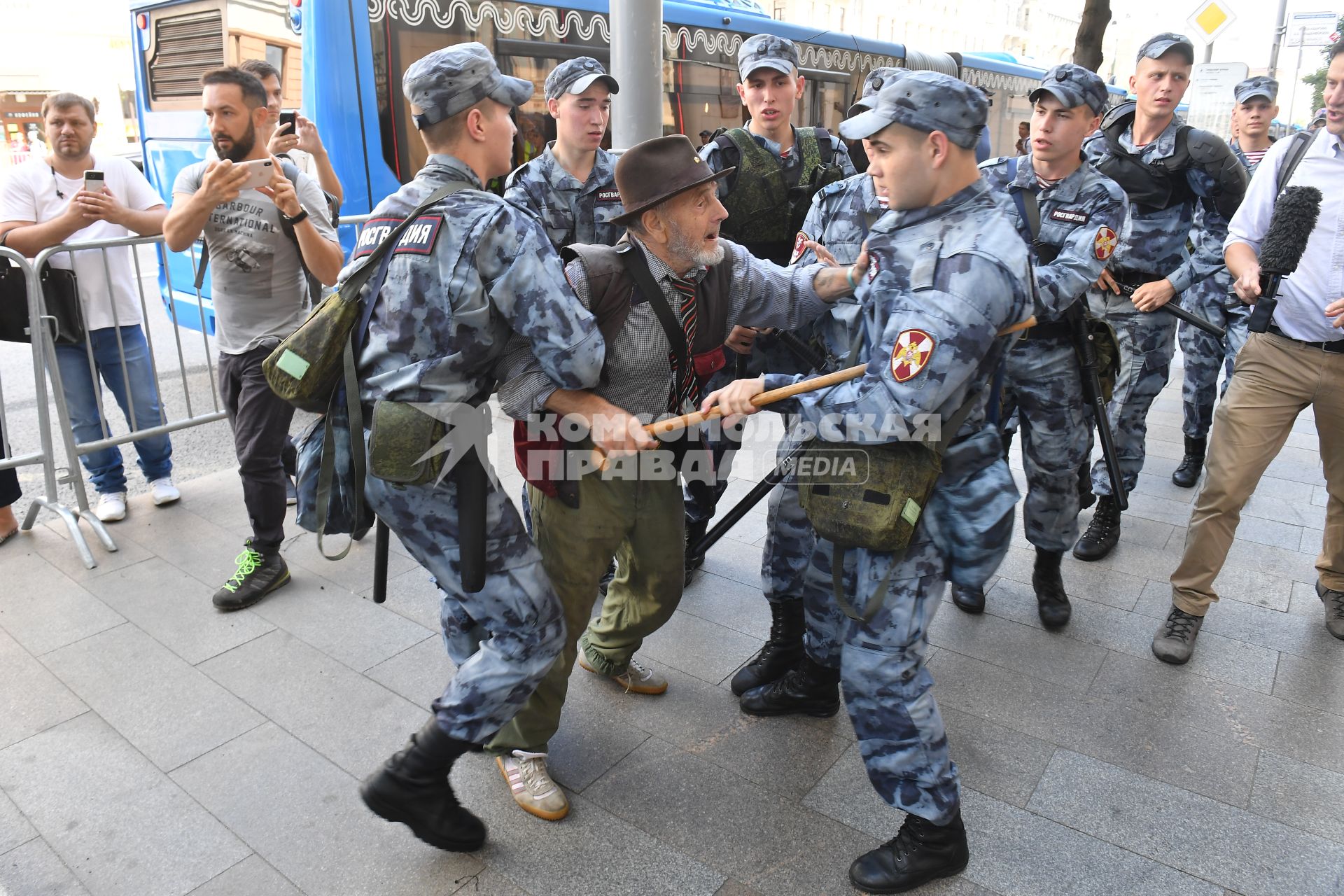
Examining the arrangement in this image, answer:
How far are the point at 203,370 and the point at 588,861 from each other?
661 centimetres

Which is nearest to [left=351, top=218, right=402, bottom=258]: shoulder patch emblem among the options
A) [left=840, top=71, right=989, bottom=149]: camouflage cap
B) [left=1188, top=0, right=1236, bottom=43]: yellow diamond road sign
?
[left=840, top=71, right=989, bottom=149]: camouflage cap

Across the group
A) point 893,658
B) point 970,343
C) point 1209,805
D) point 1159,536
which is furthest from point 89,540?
point 1159,536

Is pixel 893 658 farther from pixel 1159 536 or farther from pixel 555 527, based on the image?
pixel 1159 536

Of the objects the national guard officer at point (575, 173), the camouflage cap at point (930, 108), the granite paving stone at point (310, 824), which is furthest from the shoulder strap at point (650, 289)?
the national guard officer at point (575, 173)

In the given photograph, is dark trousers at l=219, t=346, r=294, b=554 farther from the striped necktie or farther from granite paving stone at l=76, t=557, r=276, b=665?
the striped necktie

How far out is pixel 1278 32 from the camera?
15219 mm

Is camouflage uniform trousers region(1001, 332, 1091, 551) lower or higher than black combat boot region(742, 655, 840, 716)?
higher

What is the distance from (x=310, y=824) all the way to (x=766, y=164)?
3.07 meters

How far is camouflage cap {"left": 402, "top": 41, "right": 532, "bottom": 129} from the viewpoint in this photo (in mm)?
2162

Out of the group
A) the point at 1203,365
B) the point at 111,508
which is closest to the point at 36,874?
the point at 111,508

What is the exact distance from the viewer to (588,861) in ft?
7.82

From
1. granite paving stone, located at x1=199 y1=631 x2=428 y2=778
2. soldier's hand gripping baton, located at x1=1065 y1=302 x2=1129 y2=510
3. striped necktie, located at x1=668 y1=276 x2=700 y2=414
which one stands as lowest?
granite paving stone, located at x1=199 y1=631 x2=428 y2=778

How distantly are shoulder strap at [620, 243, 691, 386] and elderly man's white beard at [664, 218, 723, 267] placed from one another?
81 mm

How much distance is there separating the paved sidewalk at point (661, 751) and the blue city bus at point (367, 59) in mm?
3604
